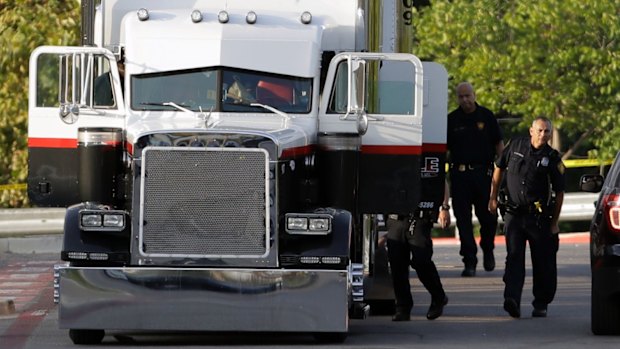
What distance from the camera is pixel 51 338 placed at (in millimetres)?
13445

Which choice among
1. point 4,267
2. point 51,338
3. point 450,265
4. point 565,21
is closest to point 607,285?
point 51,338

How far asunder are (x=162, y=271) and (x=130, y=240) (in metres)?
0.40

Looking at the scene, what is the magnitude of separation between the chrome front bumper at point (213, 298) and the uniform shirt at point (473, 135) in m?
6.49

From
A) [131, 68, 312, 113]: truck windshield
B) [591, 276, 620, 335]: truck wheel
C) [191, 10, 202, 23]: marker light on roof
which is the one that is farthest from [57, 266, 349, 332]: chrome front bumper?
[191, 10, 202, 23]: marker light on roof

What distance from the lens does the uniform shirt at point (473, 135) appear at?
61.1 feet

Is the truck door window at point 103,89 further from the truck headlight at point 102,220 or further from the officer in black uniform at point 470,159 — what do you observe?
the officer in black uniform at point 470,159

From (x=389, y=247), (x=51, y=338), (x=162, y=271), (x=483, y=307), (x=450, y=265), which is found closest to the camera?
(x=162, y=271)

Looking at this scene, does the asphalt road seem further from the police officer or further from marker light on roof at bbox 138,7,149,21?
marker light on roof at bbox 138,7,149,21

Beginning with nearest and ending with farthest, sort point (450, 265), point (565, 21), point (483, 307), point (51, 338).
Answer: point (51, 338) → point (483, 307) → point (450, 265) → point (565, 21)

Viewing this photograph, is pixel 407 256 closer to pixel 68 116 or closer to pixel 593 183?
pixel 593 183

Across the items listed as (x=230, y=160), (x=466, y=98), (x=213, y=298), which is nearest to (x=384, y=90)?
(x=230, y=160)

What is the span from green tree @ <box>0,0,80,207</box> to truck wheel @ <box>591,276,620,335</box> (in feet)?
51.2

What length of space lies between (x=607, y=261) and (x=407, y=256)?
7.06 feet

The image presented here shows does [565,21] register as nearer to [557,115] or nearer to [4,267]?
[557,115]
